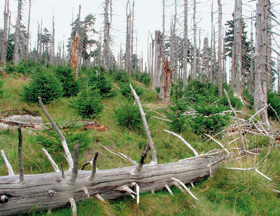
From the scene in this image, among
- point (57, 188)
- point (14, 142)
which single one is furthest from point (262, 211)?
point (14, 142)

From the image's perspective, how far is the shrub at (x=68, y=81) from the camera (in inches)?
347

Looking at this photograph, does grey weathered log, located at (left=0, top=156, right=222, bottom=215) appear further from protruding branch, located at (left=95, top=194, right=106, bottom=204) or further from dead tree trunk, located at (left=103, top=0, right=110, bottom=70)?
dead tree trunk, located at (left=103, top=0, right=110, bottom=70)

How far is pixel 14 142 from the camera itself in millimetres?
3936

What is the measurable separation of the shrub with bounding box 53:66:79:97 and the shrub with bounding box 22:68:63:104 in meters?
1.80

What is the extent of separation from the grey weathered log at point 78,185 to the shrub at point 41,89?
5.51 metres

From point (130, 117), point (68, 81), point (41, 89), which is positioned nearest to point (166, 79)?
point (68, 81)

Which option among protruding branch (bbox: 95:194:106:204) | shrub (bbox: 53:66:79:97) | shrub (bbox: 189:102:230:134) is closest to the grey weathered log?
protruding branch (bbox: 95:194:106:204)

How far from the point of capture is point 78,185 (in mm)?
2061

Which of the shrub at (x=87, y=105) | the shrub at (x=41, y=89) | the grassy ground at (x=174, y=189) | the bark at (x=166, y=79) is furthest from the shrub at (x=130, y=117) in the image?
the bark at (x=166, y=79)

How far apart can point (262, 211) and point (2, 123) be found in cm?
583

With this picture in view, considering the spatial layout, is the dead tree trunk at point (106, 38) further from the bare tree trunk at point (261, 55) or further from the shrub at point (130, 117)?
the bare tree trunk at point (261, 55)

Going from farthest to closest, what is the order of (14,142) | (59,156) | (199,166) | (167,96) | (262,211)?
(167,96) < (14,142) < (59,156) < (199,166) < (262,211)

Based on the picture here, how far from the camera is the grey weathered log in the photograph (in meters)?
1.74

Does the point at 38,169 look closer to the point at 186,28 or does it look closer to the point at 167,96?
the point at 167,96
